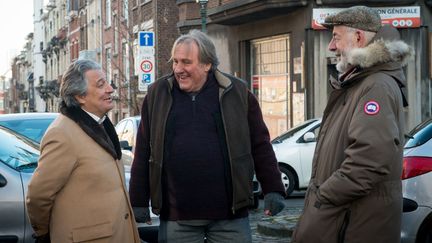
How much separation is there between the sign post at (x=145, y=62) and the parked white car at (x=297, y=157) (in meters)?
5.55

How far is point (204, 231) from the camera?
457 centimetres

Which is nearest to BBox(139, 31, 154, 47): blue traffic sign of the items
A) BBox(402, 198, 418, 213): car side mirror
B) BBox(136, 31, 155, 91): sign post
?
BBox(136, 31, 155, 91): sign post

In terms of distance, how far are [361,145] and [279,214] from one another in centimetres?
710

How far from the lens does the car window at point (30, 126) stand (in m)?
9.37

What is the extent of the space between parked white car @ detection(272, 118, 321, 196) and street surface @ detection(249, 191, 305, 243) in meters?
0.34

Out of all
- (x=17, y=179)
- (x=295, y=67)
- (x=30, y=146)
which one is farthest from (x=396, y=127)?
(x=295, y=67)

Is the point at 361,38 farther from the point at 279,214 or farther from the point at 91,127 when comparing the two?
the point at 279,214

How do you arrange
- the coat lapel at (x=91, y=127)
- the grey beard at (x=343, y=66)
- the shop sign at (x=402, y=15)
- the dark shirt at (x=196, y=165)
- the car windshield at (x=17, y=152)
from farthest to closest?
the shop sign at (x=402, y=15) < the car windshield at (x=17, y=152) < the dark shirt at (x=196, y=165) < the coat lapel at (x=91, y=127) < the grey beard at (x=343, y=66)

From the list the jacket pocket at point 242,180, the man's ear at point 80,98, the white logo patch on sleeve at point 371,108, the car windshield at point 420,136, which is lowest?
the jacket pocket at point 242,180

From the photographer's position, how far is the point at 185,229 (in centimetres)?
450

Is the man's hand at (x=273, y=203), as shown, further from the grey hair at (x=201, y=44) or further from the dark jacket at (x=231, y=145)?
the grey hair at (x=201, y=44)

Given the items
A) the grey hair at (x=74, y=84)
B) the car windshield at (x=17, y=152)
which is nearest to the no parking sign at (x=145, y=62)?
the car windshield at (x=17, y=152)

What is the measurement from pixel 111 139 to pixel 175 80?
21.2 inches

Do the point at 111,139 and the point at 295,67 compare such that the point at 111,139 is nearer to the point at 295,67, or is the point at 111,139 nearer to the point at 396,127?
the point at 396,127
